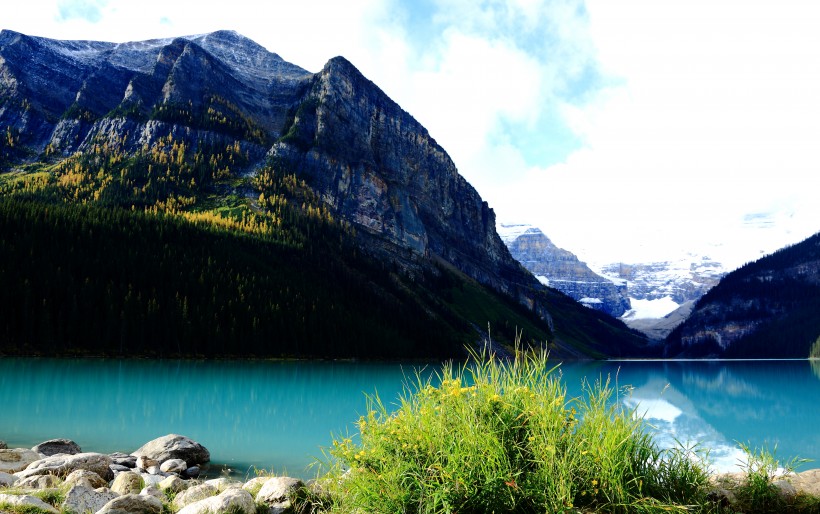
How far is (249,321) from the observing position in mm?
112875

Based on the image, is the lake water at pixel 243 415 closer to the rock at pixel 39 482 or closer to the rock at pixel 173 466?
the rock at pixel 173 466

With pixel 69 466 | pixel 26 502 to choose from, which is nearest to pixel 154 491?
pixel 26 502

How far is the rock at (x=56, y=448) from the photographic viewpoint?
19922mm

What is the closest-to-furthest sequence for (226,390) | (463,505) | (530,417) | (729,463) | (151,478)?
(463,505), (530,417), (151,478), (729,463), (226,390)

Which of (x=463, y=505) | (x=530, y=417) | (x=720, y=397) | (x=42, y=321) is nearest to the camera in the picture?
(x=463, y=505)

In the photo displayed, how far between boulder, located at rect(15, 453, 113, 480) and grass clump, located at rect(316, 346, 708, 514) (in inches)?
409

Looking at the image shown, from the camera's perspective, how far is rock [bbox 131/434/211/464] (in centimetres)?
2064

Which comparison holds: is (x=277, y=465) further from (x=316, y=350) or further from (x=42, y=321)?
(x=316, y=350)

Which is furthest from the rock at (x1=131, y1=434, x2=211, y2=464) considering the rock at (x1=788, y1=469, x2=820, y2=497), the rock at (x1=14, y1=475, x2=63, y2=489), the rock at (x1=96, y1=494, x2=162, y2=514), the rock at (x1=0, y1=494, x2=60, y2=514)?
the rock at (x1=788, y1=469, x2=820, y2=497)

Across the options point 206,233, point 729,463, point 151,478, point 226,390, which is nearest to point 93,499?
point 151,478

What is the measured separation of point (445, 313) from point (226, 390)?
138854 mm

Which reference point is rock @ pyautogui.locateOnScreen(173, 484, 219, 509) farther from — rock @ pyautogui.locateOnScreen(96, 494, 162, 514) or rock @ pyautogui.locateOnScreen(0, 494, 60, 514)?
rock @ pyautogui.locateOnScreen(0, 494, 60, 514)

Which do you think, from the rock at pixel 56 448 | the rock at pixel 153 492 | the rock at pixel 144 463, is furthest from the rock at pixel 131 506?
the rock at pixel 56 448

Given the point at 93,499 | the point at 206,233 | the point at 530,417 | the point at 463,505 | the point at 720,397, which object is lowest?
the point at 720,397
